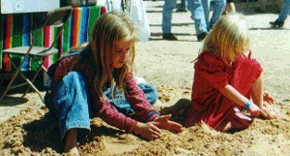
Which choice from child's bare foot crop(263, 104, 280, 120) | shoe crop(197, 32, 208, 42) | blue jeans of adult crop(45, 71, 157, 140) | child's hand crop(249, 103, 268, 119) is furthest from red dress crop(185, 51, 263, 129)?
shoe crop(197, 32, 208, 42)

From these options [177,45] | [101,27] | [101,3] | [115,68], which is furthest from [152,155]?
[177,45]

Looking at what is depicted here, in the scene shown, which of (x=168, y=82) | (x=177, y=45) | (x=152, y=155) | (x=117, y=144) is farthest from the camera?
(x=177, y=45)

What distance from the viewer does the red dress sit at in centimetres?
313

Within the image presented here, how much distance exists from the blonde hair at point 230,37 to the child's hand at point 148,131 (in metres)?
0.77

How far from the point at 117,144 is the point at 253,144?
0.99 meters

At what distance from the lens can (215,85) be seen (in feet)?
10.2

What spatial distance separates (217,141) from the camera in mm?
2947

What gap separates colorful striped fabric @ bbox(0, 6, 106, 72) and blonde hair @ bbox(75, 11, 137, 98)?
181 cm

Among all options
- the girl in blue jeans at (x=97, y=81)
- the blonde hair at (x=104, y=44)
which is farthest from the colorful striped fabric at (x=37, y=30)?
the blonde hair at (x=104, y=44)

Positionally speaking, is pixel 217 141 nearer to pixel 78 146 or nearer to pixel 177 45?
pixel 78 146

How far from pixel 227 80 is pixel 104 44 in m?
1.04

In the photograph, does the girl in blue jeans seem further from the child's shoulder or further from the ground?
the child's shoulder

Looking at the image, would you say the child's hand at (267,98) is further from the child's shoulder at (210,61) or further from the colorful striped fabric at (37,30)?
the colorful striped fabric at (37,30)

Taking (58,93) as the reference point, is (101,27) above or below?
above
